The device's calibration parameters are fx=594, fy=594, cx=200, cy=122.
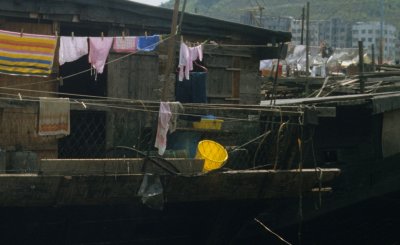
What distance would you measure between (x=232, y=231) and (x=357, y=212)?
349cm

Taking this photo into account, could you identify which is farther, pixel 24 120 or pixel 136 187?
pixel 24 120

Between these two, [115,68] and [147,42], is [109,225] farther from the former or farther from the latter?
[147,42]

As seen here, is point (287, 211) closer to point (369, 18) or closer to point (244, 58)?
point (244, 58)

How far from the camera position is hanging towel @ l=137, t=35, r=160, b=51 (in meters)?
9.62

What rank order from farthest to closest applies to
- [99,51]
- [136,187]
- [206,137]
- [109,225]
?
[206,137] < [99,51] < [109,225] < [136,187]

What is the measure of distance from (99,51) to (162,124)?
2.56 metres

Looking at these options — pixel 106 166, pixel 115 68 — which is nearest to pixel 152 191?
pixel 106 166

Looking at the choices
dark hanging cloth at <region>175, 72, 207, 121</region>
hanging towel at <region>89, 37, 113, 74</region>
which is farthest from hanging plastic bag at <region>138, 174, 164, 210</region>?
dark hanging cloth at <region>175, 72, 207, 121</region>

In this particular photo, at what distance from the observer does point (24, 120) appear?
29.8ft

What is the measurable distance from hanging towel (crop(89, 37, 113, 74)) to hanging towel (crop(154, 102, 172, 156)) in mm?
2420

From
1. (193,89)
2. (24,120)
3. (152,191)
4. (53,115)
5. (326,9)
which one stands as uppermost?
(326,9)

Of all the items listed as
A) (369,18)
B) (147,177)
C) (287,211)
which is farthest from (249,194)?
(369,18)

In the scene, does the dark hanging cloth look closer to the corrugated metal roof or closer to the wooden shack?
the wooden shack

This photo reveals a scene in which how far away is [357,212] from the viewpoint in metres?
11.4
